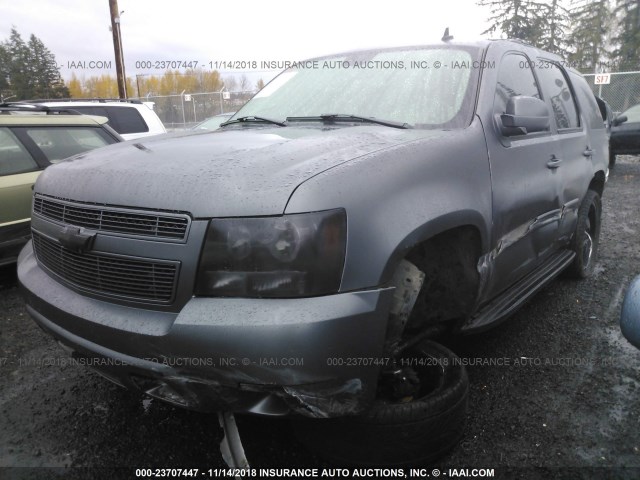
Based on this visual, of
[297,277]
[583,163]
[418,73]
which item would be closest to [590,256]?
[583,163]

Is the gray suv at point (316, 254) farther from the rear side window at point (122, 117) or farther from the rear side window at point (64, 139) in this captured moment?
the rear side window at point (122, 117)

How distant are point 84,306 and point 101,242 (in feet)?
0.91

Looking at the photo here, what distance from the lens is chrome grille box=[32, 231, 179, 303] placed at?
1.67 metres

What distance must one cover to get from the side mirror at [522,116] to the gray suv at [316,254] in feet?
0.03

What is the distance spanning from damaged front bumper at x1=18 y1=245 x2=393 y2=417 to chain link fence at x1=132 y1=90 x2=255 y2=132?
2252 cm

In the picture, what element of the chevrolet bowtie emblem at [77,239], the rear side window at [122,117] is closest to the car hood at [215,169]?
the chevrolet bowtie emblem at [77,239]

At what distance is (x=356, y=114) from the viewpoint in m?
2.60

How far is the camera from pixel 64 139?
497 cm

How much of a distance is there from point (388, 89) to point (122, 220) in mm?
1636

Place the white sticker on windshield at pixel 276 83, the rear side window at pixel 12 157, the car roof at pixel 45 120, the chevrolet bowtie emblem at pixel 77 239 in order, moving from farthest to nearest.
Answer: the car roof at pixel 45 120 < the rear side window at pixel 12 157 < the white sticker on windshield at pixel 276 83 < the chevrolet bowtie emblem at pixel 77 239

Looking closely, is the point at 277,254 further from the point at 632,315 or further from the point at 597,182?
the point at 597,182

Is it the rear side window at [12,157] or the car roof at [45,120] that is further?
the car roof at [45,120]

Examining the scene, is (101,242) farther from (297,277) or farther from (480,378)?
(480,378)

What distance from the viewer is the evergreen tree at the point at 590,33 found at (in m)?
34.8
